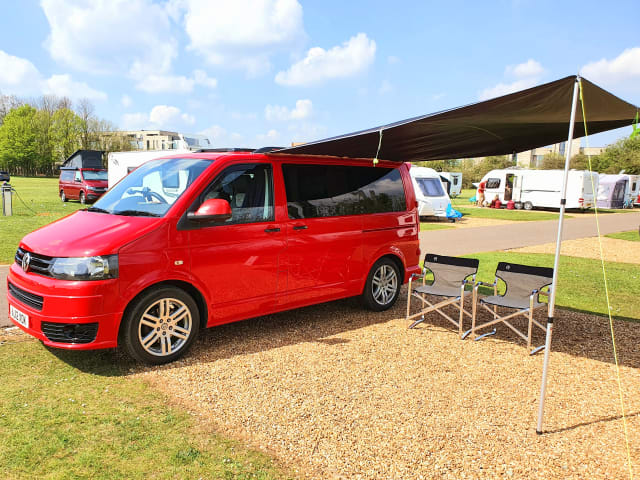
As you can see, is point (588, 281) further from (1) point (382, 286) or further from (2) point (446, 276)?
(1) point (382, 286)

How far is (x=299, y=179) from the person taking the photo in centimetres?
578

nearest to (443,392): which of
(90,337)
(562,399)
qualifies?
(562,399)

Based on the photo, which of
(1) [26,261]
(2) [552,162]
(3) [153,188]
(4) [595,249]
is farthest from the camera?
(2) [552,162]

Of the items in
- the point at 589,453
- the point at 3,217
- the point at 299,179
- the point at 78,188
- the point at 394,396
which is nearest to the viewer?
the point at 589,453

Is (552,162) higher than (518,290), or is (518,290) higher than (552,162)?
(552,162)

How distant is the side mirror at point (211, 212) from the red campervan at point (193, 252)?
0.04ft

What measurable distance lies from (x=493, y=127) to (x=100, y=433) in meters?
4.80

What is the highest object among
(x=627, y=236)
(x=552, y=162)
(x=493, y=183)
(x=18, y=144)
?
(x=18, y=144)

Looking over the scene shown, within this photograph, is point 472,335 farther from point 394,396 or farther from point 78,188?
point 78,188

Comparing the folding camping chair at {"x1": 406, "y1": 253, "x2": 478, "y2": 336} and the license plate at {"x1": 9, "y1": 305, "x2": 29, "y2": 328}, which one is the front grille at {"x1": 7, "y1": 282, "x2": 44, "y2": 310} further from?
the folding camping chair at {"x1": 406, "y1": 253, "x2": 478, "y2": 336}

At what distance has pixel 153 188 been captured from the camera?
520 cm

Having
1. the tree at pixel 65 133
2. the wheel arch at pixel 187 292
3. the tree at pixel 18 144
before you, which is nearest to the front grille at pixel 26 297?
the wheel arch at pixel 187 292

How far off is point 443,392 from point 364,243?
97.5 inches

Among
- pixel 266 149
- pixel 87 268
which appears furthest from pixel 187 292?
pixel 266 149
